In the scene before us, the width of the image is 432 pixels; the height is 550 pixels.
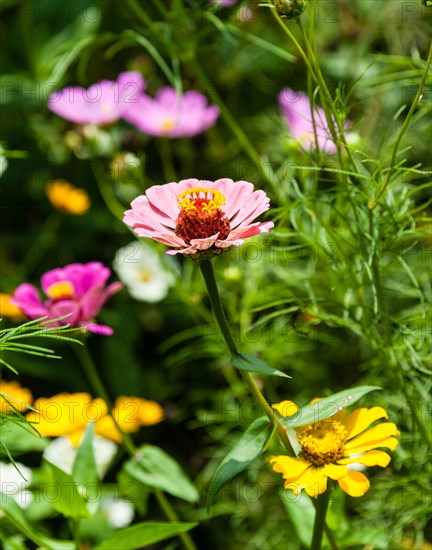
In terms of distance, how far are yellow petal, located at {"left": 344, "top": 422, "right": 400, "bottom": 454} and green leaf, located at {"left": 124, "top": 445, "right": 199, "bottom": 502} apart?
242 millimetres

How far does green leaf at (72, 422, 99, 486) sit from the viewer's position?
2.38 ft

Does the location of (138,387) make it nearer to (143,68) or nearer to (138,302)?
(138,302)

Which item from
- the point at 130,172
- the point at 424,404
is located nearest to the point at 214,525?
the point at 424,404

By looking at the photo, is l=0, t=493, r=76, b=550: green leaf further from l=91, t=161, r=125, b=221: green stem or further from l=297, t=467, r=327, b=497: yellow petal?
l=91, t=161, r=125, b=221: green stem

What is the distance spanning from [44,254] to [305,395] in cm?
55

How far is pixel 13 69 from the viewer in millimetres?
1531

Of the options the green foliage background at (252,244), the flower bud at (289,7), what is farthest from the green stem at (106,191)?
the flower bud at (289,7)

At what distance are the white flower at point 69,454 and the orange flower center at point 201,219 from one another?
0.47 meters

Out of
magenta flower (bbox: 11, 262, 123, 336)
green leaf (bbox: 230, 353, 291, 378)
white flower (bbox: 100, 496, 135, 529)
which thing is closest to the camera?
green leaf (bbox: 230, 353, 291, 378)

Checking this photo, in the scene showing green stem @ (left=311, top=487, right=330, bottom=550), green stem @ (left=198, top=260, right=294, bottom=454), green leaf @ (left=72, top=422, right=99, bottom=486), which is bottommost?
green leaf @ (left=72, top=422, right=99, bottom=486)

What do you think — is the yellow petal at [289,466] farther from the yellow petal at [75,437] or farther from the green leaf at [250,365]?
the yellow petal at [75,437]

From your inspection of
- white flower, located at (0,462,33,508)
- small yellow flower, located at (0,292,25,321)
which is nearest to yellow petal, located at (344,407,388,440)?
white flower, located at (0,462,33,508)

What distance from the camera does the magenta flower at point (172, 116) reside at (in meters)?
1.32

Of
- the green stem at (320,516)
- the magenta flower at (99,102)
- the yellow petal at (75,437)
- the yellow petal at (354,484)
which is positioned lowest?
the yellow petal at (75,437)
